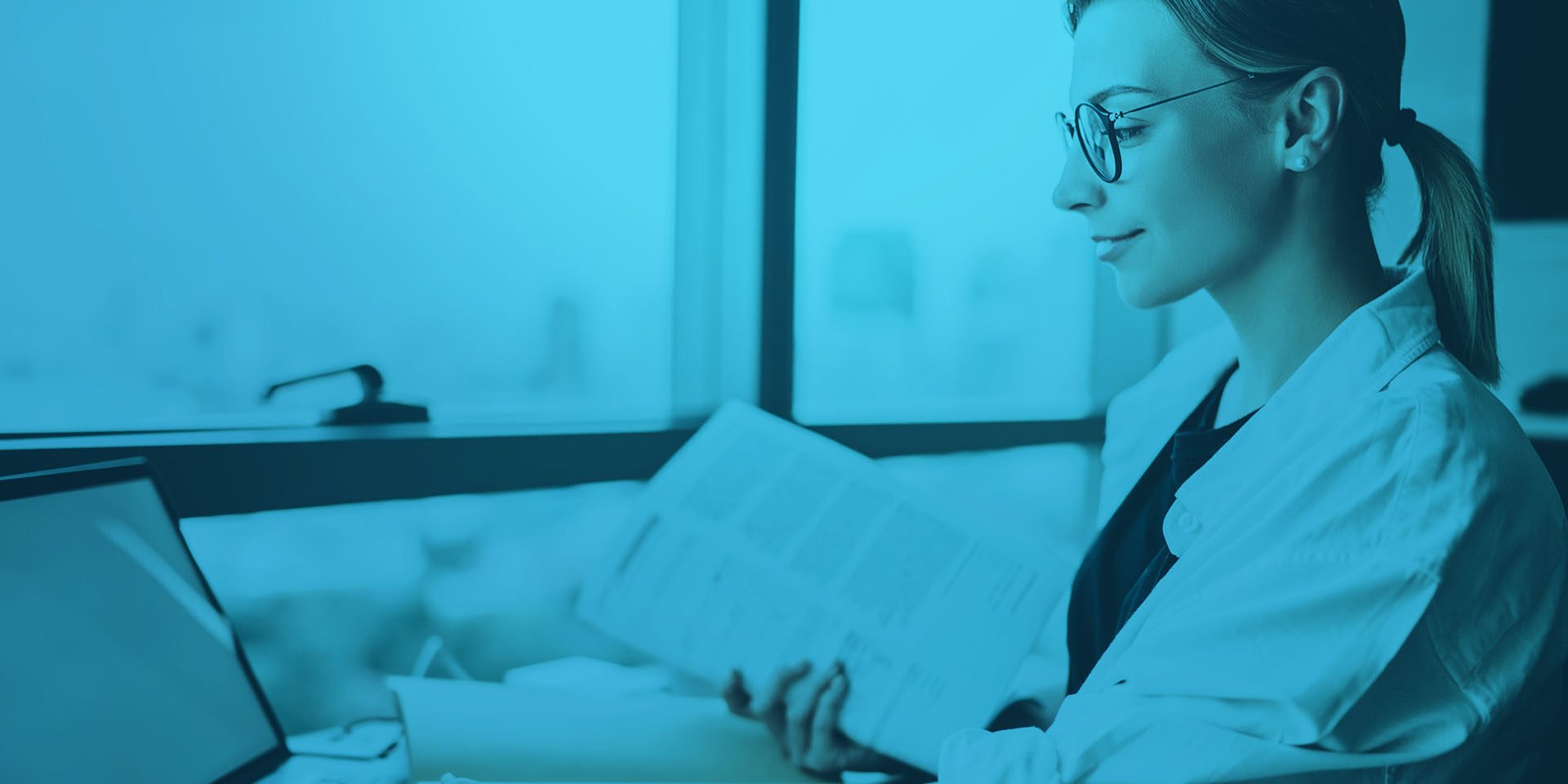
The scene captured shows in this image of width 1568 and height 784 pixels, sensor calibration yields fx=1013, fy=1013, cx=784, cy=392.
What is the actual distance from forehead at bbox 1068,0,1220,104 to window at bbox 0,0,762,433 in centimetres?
51

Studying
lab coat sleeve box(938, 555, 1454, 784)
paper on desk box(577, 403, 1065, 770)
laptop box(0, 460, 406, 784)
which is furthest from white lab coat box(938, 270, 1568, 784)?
laptop box(0, 460, 406, 784)

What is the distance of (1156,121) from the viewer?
2.59ft

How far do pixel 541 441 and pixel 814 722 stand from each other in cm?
44

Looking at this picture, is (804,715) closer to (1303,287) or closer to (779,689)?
(779,689)

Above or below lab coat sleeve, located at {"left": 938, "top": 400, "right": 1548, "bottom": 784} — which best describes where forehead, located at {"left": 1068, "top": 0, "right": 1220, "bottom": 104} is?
above

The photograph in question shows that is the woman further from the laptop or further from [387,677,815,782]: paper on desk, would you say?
the laptop

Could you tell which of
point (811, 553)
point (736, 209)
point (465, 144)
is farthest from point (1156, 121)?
point (465, 144)

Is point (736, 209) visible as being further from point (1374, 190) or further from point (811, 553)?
point (1374, 190)

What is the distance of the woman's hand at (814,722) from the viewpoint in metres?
0.84

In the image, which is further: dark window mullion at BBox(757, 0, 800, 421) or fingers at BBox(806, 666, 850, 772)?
dark window mullion at BBox(757, 0, 800, 421)

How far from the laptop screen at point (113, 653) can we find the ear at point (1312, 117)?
35.3 inches

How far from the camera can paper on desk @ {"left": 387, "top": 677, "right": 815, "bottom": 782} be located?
0.79 metres

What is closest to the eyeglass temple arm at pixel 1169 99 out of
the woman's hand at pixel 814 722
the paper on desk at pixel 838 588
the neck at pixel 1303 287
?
the neck at pixel 1303 287

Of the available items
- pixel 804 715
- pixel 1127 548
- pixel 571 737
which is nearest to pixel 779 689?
pixel 804 715
